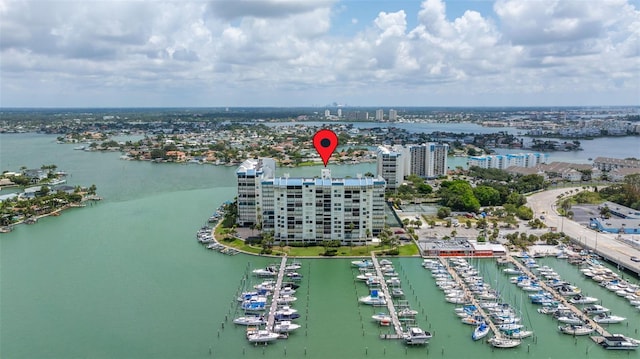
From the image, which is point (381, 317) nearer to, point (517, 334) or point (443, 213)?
point (517, 334)

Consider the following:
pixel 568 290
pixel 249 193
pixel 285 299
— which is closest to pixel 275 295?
pixel 285 299

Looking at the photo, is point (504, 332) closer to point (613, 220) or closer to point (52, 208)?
point (613, 220)

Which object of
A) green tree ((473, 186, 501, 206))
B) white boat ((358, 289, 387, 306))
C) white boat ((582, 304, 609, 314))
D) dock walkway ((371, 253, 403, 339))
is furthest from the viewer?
green tree ((473, 186, 501, 206))

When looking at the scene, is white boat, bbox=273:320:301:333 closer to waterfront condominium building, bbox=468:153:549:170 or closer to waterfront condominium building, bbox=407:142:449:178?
waterfront condominium building, bbox=407:142:449:178

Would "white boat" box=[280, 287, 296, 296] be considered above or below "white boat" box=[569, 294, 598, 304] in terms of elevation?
above

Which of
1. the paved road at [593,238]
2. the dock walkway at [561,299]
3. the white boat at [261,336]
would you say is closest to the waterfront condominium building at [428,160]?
the paved road at [593,238]

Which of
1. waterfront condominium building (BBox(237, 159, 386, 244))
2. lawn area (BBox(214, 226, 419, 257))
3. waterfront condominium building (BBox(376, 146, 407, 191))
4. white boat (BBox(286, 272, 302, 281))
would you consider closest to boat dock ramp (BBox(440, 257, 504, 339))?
lawn area (BBox(214, 226, 419, 257))
